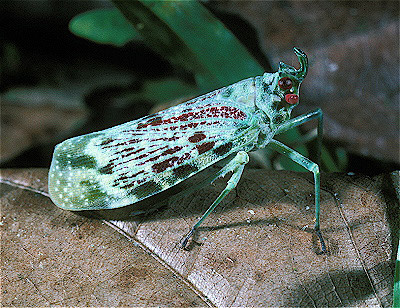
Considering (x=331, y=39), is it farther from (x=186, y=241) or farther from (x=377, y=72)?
(x=186, y=241)

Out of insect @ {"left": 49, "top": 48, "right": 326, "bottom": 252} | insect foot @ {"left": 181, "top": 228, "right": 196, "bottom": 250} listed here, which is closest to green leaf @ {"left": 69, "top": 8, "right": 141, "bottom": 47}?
insect @ {"left": 49, "top": 48, "right": 326, "bottom": 252}

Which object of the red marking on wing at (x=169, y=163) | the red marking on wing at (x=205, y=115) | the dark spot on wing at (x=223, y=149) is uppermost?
the red marking on wing at (x=205, y=115)

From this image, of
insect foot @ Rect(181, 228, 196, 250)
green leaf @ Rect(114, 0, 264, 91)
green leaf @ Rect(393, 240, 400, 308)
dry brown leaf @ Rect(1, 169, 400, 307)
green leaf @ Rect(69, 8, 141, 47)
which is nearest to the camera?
green leaf @ Rect(393, 240, 400, 308)

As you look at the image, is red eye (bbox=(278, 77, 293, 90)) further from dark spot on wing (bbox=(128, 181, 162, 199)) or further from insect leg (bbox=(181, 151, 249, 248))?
dark spot on wing (bbox=(128, 181, 162, 199))

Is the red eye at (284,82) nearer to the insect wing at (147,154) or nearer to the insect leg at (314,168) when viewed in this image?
the insect wing at (147,154)

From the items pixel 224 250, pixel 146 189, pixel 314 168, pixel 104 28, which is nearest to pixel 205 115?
pixel 146 189

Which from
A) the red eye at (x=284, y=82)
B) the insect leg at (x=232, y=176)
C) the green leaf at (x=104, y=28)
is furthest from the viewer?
the green leaf at (x=104, y=28)

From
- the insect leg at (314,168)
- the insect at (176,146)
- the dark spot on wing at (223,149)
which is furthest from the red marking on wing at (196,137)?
the insect leg at (314,168)
